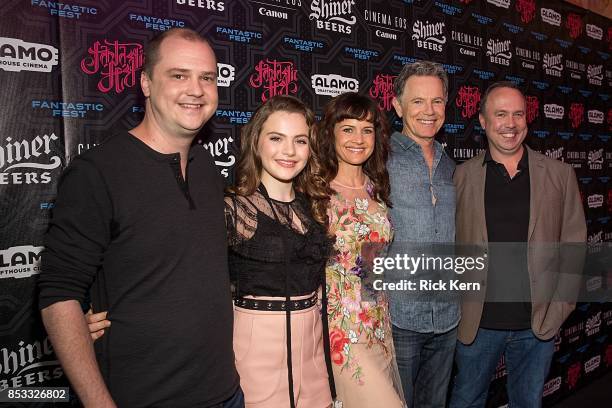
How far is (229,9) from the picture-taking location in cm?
248

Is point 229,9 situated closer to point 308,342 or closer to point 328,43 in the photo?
point 328,43

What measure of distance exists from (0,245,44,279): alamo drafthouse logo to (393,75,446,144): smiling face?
1.91m

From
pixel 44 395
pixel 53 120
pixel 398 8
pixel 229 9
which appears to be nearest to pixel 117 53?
pixel 53 120

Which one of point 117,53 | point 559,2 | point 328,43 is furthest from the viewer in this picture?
point 559,2

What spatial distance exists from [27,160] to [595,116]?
5.31 metres

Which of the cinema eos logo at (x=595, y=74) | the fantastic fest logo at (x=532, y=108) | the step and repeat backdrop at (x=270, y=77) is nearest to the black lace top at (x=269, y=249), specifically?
the step and repeat backdrop at (x=270, y=77)

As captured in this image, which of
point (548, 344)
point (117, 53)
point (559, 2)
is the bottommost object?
point (548, 344)

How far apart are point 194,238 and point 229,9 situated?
4.86 feet

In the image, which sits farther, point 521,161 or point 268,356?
point 521,161

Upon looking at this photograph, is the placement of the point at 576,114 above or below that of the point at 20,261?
above

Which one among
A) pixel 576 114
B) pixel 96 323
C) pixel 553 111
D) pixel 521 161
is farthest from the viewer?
pixel 576 114

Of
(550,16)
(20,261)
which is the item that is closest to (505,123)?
(20,261)

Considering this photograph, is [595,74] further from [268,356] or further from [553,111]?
[268,356]

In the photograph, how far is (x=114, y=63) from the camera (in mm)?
2123
